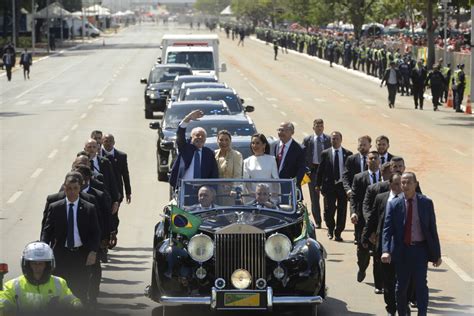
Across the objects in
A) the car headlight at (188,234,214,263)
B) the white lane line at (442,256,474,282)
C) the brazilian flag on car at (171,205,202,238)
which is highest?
the brazilian flag on car at (171,205,202,238)

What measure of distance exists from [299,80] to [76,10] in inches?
4964

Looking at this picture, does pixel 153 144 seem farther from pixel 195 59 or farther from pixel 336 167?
pixel 195 59

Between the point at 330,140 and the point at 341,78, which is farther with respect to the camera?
the point at 341,78

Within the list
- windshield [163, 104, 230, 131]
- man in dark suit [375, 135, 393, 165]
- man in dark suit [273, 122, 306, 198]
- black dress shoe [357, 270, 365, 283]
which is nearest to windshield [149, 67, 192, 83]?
windshield [163, 104, 230, 131]

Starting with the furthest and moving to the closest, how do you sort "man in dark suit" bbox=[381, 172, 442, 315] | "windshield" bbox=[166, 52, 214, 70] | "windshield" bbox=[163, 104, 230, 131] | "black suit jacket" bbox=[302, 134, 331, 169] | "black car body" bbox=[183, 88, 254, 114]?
"windshield" bbox=[166, 52, 214, 70] → "black car body" bbox=[183, 88, 254, 114] → "windshield" bbox=[163, 104, 230, 131] → "black suit jacket" bbox=[302, 134, 331, 169] → "man in dark suit" bbox=[381, 172, 442, 315]

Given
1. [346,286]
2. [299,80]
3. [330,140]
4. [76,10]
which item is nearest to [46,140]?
[330,140]

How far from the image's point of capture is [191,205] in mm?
14000

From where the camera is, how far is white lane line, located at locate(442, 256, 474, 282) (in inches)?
628

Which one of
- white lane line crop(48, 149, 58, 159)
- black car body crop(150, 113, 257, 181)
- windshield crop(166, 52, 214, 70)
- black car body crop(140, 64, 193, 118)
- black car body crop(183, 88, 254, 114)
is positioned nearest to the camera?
black car body crop(150, 113, 257, 181)

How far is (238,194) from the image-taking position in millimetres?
14031

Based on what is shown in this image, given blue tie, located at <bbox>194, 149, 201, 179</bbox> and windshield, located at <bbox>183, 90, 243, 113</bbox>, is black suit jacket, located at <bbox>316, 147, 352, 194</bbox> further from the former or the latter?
windshield, located at <bbox>183, 90, 243, 113</bbox>

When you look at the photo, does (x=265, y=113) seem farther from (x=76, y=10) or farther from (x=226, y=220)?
(x=76, y=10)

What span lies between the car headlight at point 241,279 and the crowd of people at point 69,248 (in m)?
1.37

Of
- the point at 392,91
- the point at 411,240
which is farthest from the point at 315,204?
the point at 392,91
